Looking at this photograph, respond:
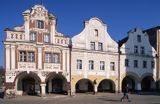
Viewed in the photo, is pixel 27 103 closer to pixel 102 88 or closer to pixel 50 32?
pixel 50 32

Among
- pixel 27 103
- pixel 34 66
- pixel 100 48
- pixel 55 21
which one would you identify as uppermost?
pixel 55 21

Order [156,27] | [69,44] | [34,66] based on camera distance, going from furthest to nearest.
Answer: [156,27]
[69,44]
[34,66]

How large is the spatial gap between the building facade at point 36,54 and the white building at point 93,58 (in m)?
1.65

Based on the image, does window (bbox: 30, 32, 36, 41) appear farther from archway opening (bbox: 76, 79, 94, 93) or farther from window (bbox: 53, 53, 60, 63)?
archway opening (bbox: 76, 79, 94, 93)

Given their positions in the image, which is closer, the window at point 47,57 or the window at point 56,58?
the window at point 47,57

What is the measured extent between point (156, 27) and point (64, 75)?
19.5m

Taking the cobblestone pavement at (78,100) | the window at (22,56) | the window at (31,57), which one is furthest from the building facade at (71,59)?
the cobblestone pavement at (78,100)

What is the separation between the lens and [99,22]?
4234 centimetres

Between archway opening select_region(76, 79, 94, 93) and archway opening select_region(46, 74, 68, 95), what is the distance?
2850 millimetres

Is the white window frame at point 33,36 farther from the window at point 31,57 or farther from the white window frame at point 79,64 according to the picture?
the white window frame at point 79,64

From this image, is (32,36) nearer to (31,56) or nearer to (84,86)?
(31,56)

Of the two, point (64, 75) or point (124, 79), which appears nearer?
point (64, 75)

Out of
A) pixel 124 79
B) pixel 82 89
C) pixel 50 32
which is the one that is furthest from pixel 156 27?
pixel 50 32

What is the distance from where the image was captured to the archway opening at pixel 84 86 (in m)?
43.0
